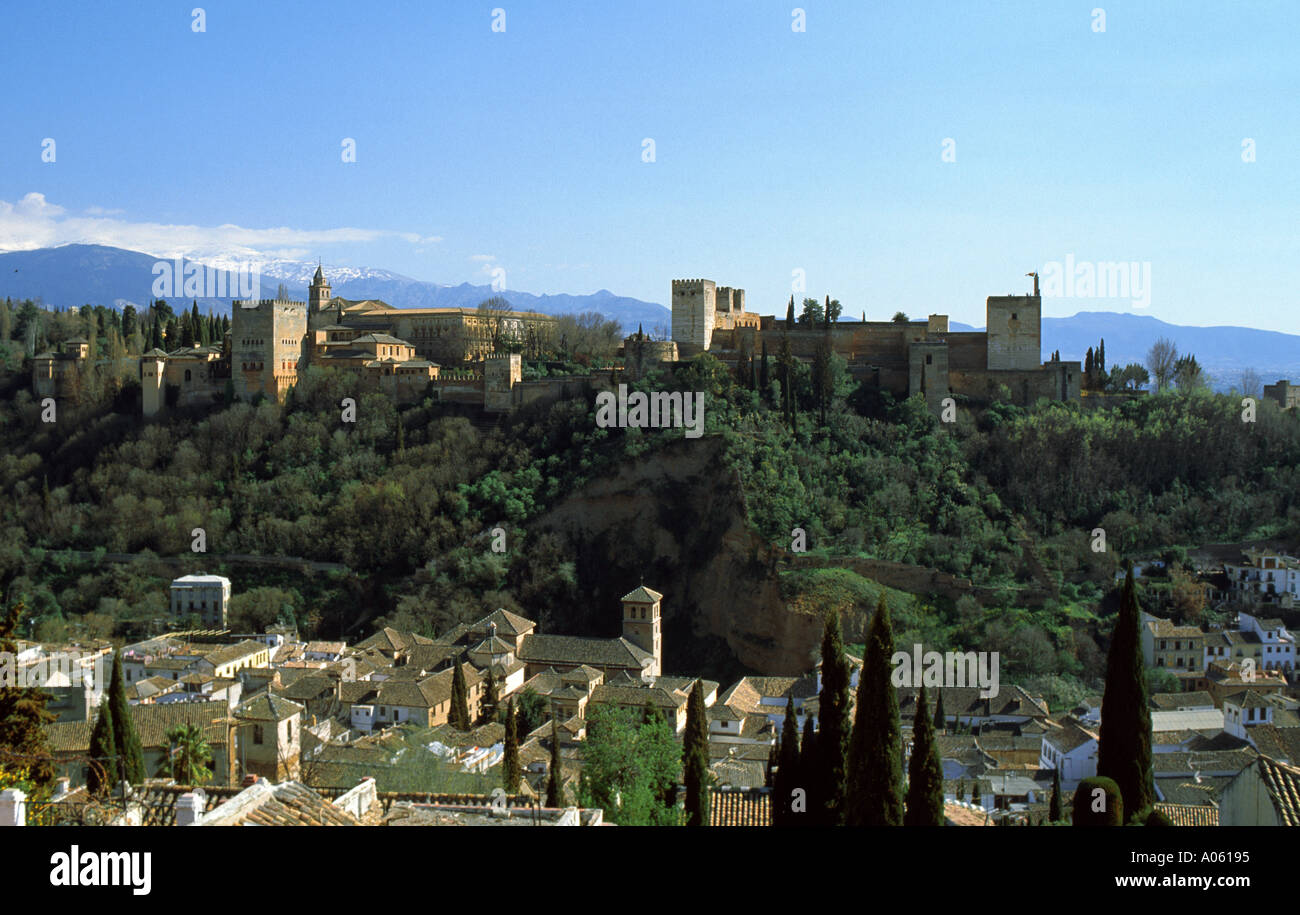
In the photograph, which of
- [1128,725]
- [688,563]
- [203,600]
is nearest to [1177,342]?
[688,563]

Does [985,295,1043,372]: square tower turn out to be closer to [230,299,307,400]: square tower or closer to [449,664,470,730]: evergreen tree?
[449,664,470,730]: evergreen tree

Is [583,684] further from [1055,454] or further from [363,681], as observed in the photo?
[1055,454]

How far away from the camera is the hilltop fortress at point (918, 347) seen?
41469 millimetres

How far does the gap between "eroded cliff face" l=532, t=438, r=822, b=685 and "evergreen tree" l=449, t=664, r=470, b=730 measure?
8739mm

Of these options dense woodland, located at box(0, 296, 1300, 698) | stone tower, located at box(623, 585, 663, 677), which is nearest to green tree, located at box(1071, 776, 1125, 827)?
dense woodland, located at box(0, 296, 1300, 698)

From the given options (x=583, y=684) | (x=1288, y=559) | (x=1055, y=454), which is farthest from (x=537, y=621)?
(x=1288, y=559)

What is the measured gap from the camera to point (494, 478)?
39.9 m

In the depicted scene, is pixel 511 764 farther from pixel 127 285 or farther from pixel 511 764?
pixel 127 285

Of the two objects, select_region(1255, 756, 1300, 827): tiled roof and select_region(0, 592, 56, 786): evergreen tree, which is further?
select_region(0, 592, 56, 786): evergreen tree

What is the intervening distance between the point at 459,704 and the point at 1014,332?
24.9m

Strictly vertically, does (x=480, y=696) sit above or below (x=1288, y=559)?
below

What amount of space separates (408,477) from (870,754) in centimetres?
3019

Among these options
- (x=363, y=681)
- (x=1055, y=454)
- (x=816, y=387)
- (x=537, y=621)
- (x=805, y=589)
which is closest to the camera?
(x=363, y=681)

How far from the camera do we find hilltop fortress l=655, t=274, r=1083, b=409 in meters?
41.5
